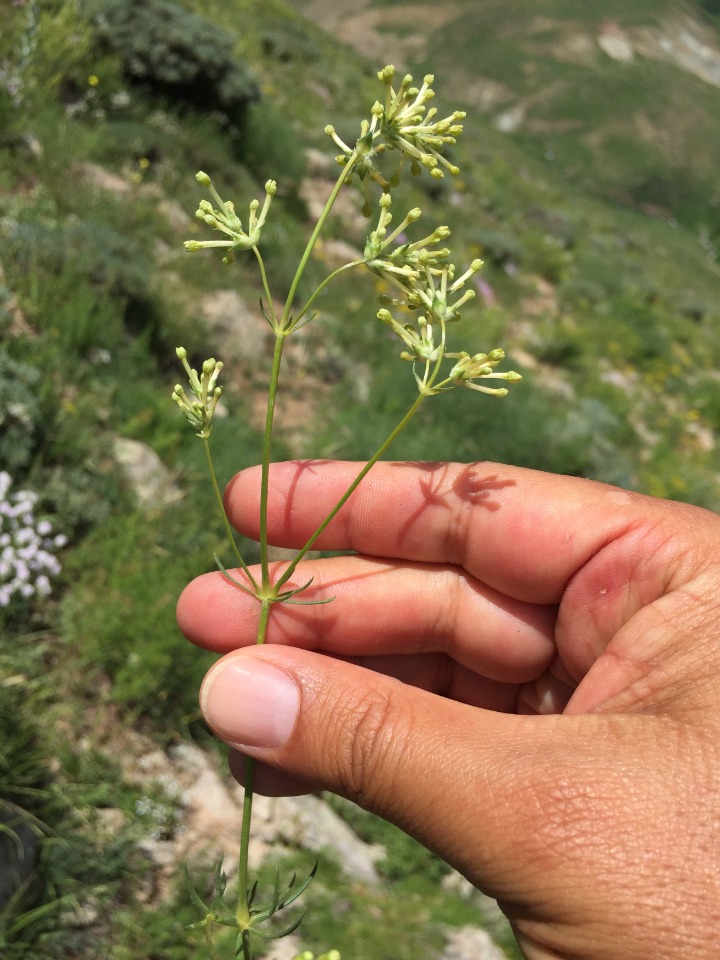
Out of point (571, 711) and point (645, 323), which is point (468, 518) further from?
point (645, 323)

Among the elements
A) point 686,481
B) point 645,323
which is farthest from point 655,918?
point 645,323

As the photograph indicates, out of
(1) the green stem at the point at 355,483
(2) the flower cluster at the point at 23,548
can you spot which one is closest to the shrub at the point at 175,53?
(2) the flower cluster at the point at 23,548

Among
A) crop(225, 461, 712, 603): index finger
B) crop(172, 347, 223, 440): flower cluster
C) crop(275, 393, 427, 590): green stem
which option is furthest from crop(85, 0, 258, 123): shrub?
crop(275, 393, 427, 590): green stem

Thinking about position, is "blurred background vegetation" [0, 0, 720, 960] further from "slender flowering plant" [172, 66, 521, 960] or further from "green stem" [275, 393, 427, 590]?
"green stem" [275, 393, 427, 590]

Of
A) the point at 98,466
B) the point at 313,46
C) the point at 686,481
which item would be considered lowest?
the point at 686,481

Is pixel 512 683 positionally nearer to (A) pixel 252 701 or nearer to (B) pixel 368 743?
(B) pixel 368 743

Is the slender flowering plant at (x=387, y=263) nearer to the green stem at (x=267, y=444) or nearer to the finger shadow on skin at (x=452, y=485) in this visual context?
the green stem at (x=267, y=444)
